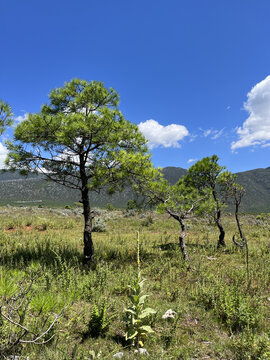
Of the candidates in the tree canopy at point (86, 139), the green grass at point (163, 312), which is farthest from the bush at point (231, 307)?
the tree canopy at point (86, 139)

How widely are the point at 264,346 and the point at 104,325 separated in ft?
9.06

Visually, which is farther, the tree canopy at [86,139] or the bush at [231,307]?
the tree canopy at [86,139]

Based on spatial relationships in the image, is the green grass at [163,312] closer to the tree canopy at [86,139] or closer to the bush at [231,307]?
the bush at [231,307]

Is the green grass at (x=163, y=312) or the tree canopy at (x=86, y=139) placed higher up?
the tree canopy at (x=86, y=139)

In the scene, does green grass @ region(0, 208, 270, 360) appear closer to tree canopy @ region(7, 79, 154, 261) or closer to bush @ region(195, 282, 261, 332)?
bush @ region(195, 282, 261, 332)

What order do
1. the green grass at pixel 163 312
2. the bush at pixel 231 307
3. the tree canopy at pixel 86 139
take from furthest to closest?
the tree canopy at pixel 86 139 → the bush at pixel 231 307 → the green grass at pixel 163 312

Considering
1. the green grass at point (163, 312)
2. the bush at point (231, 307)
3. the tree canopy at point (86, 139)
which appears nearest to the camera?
the green grass at point (163, 312)

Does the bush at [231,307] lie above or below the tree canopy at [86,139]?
below

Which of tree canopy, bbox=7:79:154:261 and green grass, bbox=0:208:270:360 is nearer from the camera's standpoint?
green grass, bbox=0:208:270:360

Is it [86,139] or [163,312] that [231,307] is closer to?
[163,312]

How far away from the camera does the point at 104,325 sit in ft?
12.1

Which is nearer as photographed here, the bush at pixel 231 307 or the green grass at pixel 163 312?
the green grass at pixel 163 312

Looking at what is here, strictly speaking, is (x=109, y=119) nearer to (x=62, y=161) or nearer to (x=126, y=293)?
(x=62, y=161)

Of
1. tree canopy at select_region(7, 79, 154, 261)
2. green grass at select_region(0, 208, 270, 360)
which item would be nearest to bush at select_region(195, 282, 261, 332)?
green grass at select_region(0, 208, 270, 360)
